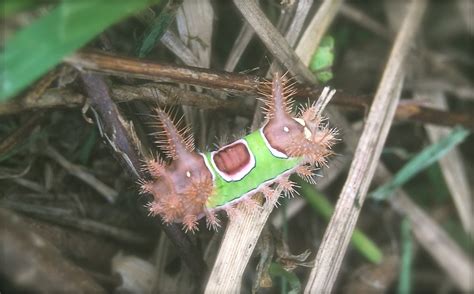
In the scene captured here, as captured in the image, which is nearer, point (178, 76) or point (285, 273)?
point (178, 76)

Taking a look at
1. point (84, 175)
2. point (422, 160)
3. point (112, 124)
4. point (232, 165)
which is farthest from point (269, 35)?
point (422, 160)

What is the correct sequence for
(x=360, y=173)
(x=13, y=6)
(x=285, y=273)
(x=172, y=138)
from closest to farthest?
(x=13, y=6), (x=172, y=138), (x=285, y=273), (x=360, y=173)

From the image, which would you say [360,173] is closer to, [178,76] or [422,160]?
[422,160]

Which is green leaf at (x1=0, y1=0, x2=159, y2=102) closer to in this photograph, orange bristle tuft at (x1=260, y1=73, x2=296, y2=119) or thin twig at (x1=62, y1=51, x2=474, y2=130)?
thin twig at (x1=62, y1=51, x2=474, y2=130)

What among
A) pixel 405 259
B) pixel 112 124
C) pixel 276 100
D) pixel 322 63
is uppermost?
pixel 322 63

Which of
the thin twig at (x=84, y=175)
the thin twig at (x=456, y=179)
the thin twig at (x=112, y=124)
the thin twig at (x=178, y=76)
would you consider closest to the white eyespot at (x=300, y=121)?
the thin twig at (x=178, y=76)

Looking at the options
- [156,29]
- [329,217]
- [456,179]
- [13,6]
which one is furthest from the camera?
[456,179]
